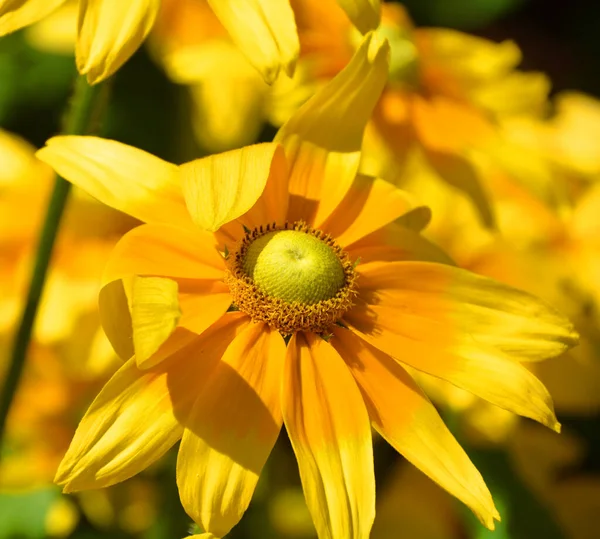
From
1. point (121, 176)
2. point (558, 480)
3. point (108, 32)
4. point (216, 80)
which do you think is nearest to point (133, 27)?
point (108, 32)

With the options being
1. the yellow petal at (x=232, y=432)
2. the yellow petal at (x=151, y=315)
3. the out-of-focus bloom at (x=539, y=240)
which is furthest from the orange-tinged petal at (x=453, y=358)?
the out-of-focus bloom at (x=539, y=240)

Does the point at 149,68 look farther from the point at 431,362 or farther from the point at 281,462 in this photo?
the point at 431,362

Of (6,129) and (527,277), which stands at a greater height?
(6,129)

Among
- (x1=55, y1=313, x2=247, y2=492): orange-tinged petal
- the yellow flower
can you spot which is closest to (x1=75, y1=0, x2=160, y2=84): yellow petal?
the yellow flower

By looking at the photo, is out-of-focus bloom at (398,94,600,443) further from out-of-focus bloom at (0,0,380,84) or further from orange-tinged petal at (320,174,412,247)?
out-of-focus bloom at (0,0,380,84)

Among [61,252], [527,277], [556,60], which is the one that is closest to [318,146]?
[61,252]

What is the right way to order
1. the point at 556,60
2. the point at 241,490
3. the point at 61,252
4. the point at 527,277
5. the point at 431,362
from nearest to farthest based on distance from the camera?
the point at 241,490 → the point at 431,362 → the point at 61,252 → the point at 527,277 → the point at 556,60

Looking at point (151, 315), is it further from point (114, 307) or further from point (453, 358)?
point (453, 358)

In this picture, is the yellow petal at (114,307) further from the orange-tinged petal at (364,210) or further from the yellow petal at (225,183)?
the orange-tinged petal at (364,210)
